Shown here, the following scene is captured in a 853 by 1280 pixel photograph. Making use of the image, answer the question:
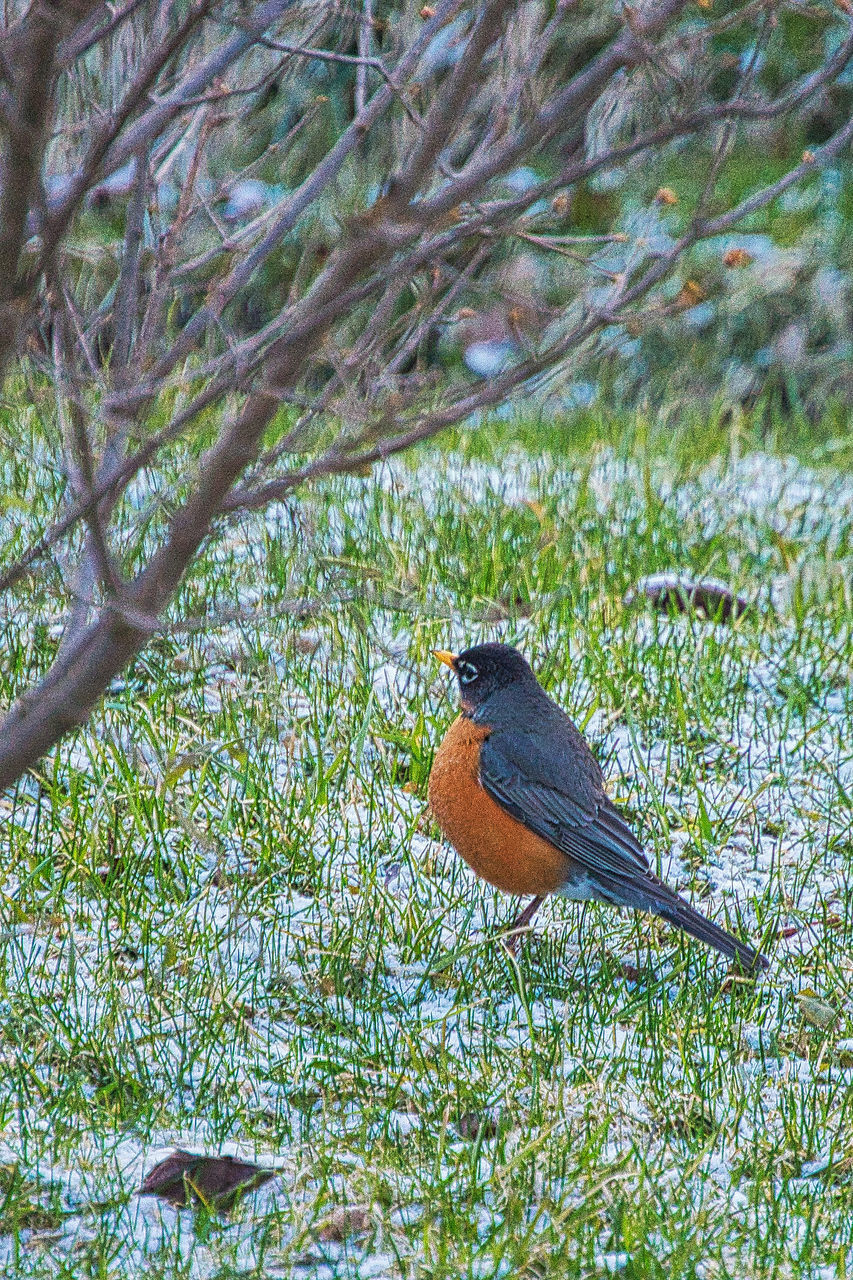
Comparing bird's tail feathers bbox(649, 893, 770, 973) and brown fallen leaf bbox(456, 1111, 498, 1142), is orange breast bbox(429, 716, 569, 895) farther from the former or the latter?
brown fallen leaf bbox(456, 1111, 498, 1142)

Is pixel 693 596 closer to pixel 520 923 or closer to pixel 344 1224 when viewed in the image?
A: pixel 520 923

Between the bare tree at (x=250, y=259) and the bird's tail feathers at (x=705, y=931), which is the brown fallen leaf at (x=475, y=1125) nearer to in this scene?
the bird's tail feathers at (x=705, y=931)

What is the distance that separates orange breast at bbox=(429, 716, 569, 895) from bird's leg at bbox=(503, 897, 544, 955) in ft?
0.33

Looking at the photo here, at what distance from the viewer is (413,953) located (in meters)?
3.26

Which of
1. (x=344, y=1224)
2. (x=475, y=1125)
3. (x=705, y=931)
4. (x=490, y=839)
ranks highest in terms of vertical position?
(x=490, y=839)

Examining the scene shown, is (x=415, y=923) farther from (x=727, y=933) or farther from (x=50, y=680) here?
(x=50, y=680)

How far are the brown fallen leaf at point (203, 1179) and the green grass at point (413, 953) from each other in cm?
3

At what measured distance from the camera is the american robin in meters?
3.24

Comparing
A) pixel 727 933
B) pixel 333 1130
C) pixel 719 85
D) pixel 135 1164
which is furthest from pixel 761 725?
pixel 719 85

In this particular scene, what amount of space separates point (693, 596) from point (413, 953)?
212cm

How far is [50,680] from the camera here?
211 cm

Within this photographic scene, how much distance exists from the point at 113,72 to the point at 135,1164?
220 centimetres

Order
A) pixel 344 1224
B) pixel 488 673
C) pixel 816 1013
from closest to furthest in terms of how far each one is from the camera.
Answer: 1. pixel 344 1224
2. pixel 816 1013
3. pixel 488 673

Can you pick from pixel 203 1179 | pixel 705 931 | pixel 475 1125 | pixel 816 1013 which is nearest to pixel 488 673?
pixel 705 931
